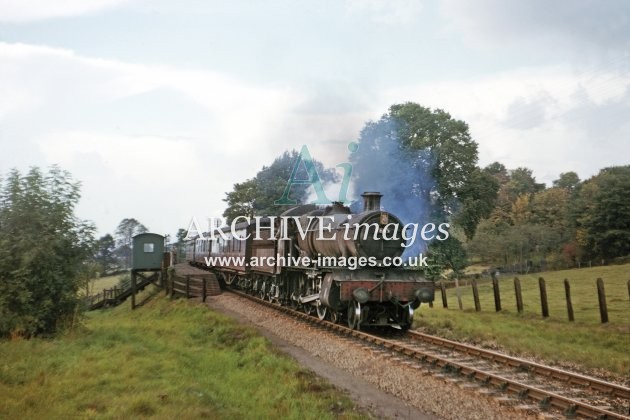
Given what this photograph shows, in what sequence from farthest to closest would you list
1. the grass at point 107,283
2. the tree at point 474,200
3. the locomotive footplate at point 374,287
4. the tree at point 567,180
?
the tree at point 567,180
the grass at point 107,283
the tree at point 474,200
the locomotive footplate at point 374,287

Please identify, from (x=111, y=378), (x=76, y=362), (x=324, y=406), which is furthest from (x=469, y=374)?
(x=76, y=362)

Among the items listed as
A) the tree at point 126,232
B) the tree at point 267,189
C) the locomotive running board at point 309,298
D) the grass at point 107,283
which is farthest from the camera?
the tree at point 126,232

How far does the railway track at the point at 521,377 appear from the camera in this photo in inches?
284

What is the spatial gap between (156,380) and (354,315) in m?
6.15

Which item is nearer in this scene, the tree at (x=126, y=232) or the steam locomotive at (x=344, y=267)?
the steam locomotive at (x=344, y=267)

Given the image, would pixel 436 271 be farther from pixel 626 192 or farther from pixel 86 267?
pixel 86 267

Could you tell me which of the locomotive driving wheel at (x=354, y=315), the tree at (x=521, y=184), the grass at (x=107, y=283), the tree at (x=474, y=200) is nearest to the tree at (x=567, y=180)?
the tree at (x=521, y=184)

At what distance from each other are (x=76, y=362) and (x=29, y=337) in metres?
3.45

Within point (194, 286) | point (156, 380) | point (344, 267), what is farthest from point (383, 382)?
point (194, 286)

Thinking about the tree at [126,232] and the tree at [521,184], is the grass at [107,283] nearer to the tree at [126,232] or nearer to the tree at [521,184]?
the tree at [126,232]

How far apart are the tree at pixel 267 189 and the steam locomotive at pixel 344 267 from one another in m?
25.6

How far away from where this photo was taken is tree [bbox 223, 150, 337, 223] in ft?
147

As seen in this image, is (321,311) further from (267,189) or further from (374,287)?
(267,189)

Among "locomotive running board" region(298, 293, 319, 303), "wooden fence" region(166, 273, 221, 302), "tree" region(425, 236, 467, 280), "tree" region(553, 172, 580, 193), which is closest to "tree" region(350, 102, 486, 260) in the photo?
"tree" region(425, 236, 467, 280)
